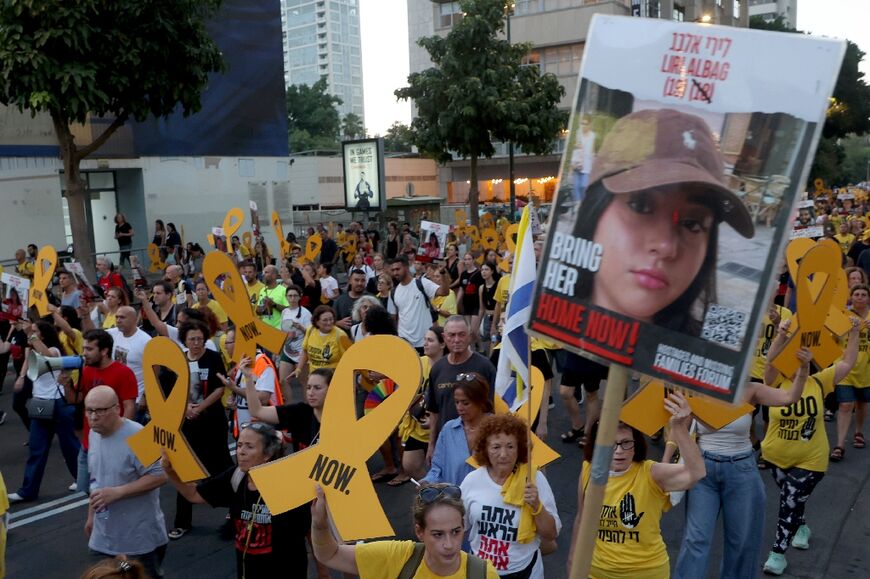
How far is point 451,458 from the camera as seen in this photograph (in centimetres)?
452

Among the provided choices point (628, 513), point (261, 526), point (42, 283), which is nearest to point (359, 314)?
point (42, 283)

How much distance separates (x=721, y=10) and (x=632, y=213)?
63501 millimetres

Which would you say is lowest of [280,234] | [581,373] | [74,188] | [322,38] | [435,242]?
[581,373]

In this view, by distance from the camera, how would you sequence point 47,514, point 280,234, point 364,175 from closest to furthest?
point 47,514 → point 280,234 → point 364,175

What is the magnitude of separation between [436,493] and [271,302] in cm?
650

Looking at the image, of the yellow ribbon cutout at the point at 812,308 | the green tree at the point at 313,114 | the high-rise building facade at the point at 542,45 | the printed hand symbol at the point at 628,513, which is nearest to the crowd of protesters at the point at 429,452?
the printed hand symbol at the point at 628,513

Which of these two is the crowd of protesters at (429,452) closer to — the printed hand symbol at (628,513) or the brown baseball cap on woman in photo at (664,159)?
the printed hand symbol at (628,513)

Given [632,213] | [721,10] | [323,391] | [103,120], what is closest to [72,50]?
[103,120]

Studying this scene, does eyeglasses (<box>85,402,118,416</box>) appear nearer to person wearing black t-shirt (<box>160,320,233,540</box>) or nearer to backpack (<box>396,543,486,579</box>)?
person wearing black t-shirt (<box>160,320,233,540</box>)

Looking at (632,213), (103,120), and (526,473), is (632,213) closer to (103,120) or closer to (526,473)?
(526,473)

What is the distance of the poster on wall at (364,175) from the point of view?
2525 centimetres

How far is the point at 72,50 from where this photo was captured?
1472 centimetres

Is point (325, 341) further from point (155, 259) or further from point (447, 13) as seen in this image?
point (447, 13)

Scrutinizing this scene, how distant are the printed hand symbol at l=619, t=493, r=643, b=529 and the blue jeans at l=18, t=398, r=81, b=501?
5.13 metres
